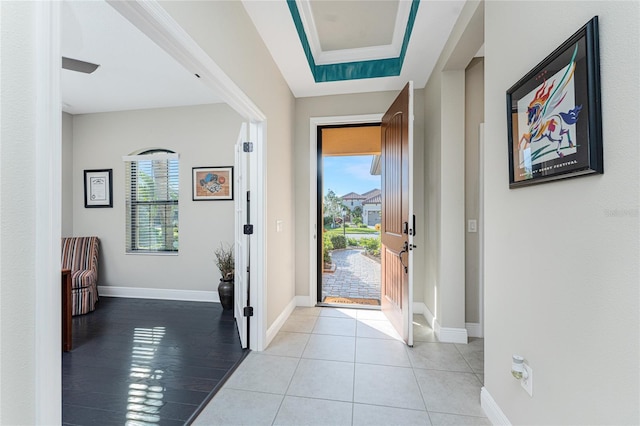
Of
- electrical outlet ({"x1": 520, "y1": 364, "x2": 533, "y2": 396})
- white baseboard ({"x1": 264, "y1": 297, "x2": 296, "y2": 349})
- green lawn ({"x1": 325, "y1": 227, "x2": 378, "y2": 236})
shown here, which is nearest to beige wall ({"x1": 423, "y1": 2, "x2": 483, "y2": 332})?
electrical outlet ({"x1": 520, "y1": 364, "x2": 533, "y2": 396})

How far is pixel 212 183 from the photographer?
12.1 feet

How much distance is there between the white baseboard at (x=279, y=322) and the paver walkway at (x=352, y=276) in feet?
2.79

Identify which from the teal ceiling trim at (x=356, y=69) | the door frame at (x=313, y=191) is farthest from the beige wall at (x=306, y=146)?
the teal ceiling trim at (x=356, y=69)

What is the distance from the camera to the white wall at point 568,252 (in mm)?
771

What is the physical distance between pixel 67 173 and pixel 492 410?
220 inches

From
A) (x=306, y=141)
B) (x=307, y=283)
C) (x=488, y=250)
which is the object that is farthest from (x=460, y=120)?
(x=307, y=283)

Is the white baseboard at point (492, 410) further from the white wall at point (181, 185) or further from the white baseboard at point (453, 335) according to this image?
the white wall at point (181, 185)

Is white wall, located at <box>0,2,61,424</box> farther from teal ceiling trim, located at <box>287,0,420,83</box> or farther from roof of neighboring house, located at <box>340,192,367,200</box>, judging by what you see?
roof of neighboring house, located at <box>340,192,367,200</box>

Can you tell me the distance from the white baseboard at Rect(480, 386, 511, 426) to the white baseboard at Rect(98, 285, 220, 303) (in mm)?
3145

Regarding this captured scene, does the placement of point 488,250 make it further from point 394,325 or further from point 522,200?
point 394,325

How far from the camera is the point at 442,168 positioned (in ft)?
8.20

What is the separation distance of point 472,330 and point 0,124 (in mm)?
3325

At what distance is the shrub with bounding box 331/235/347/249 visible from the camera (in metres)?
4.43

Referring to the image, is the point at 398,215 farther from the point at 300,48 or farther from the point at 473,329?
the point at 300,48
